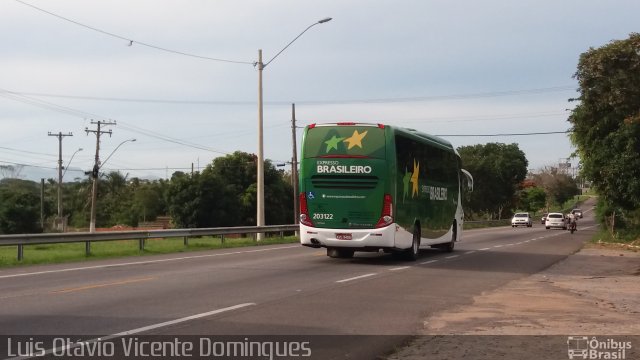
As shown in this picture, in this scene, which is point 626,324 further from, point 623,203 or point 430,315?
point 623,203

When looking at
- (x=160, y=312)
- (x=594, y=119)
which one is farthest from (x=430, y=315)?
(x=594, y=119)

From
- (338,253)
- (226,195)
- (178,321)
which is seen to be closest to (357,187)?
(338,253)

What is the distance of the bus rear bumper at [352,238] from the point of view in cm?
1753

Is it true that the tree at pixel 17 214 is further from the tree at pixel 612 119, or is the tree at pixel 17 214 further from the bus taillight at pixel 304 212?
the bus taillight at pixel 304 212

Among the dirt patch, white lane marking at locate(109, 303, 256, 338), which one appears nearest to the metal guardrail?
white lane marking at locate(109, 303, 256, 338)

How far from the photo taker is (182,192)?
226ft

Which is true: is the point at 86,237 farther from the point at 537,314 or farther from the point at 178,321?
the point at 537,314

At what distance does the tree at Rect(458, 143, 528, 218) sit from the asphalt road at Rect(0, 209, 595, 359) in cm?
7018

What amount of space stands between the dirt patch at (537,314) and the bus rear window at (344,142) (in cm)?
503

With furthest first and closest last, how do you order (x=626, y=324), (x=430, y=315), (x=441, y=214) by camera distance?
(x=441, y=214) < (x=430, y=315) < (x=626, y=324)

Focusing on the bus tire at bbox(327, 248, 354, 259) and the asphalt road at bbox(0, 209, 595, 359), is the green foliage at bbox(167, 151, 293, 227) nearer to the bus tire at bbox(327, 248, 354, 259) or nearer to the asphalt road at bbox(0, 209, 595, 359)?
the bus tire at bbox(327, 248, 354, 259)

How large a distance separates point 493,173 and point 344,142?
74314mm

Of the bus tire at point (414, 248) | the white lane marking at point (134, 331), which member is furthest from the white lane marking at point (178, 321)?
the bus tire at point (414, 248)

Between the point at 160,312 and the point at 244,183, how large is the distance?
2676 inches
